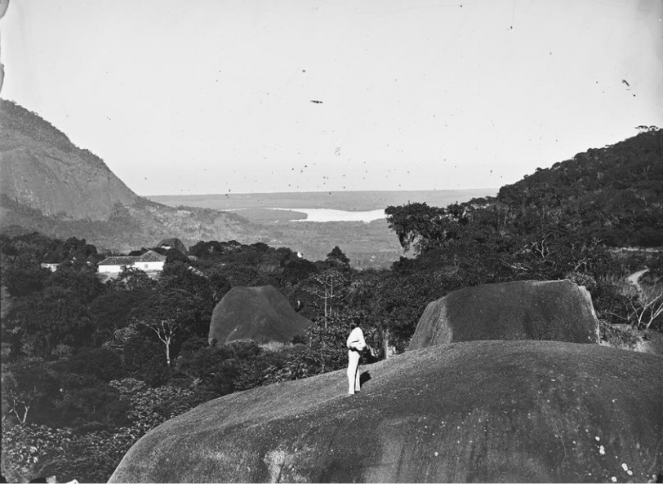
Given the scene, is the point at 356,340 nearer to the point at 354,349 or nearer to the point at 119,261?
the point at 354,349

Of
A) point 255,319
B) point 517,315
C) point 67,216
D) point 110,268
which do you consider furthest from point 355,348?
point 67,216

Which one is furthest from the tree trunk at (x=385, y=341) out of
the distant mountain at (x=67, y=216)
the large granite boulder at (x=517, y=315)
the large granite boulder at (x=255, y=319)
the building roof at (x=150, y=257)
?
the distant mountain at (x=67, y=216)

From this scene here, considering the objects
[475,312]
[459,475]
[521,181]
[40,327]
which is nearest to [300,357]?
[475,312]

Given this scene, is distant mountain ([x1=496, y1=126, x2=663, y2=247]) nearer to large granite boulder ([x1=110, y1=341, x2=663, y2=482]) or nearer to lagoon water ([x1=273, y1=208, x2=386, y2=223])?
lagoon water ([x1=273, y1=208, x2=386, y2=223])

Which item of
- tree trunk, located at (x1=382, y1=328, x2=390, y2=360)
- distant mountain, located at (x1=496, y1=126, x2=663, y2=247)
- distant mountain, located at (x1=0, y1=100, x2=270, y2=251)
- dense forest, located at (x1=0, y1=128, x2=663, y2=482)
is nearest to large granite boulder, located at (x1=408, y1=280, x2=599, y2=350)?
dense forest, located at (x1=0, y1=128, x2=663, y2=482)

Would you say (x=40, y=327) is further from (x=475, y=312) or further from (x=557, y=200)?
(x=557, y=200)

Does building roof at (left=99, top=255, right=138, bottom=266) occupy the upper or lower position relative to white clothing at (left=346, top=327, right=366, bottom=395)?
lower
